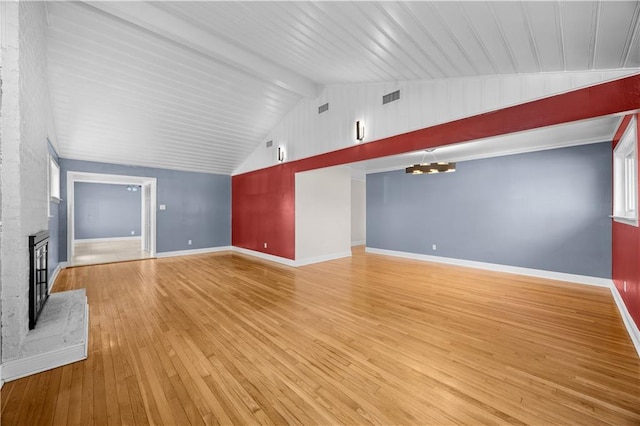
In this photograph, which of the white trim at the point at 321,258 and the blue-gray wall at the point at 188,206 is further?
the blue-gray wall at the point at 188,206

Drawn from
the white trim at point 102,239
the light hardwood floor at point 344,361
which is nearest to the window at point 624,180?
the light hardwood floor at point 344,361

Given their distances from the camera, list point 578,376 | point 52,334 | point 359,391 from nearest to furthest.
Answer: point 359,391, point 578,376, point 52,334

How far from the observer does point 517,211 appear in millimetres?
5434

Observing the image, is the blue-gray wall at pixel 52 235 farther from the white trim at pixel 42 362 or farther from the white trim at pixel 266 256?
the white trim at pixel 266 256

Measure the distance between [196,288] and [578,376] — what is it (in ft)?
15.7

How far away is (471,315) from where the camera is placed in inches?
129

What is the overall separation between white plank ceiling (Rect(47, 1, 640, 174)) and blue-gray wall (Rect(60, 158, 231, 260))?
696mm

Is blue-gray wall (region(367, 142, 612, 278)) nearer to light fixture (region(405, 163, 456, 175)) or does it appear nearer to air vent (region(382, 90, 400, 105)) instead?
light fixture (region(405, 163, 456, 175))

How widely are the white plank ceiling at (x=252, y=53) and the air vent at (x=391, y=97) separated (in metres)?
0.30

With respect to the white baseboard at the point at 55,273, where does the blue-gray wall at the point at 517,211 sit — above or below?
above

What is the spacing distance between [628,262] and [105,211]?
1520 cm

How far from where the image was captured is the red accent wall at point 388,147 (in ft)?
7.63

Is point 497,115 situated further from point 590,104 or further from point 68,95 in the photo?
point 68,95

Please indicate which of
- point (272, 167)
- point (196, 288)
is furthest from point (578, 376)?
point (272, 167)
